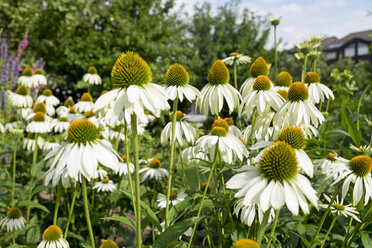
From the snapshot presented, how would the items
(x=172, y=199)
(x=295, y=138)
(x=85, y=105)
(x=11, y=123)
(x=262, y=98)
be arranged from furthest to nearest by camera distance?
(x=11, y=123) < (x=85, y=105) < (x=172, y=199) < (x=262, y=98) < (x=295, y=138)

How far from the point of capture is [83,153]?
0.84 metres

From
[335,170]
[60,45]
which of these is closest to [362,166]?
[335,170]

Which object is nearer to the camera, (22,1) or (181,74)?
(181,74)

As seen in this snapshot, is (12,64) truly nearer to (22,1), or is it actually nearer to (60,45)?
(60,45)

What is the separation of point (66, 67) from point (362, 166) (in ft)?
18.4

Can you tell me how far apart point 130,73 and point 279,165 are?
0.46m

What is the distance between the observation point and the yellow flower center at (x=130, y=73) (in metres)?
0.83

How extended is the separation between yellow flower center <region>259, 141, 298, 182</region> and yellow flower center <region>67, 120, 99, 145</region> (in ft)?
1.60

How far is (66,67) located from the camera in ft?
18.9

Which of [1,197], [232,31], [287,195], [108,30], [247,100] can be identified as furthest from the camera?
[232,31]

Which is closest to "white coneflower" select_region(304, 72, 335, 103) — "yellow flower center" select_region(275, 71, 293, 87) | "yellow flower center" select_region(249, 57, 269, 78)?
"yellow flower center" select_region(275, 71, 293, 87)

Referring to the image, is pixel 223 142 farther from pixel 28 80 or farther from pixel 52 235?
pixel 28 80

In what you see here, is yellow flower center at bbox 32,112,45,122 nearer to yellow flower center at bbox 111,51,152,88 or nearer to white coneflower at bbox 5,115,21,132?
white coneflower at bbox 5,115,21,132

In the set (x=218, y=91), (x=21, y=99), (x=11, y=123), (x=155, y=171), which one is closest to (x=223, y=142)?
(x=218, y=91)
